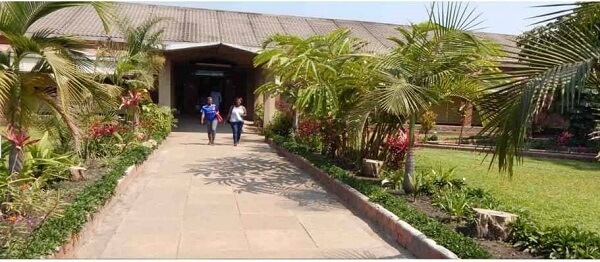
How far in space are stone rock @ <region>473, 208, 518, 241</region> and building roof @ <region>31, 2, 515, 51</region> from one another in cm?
1353

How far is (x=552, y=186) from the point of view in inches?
335

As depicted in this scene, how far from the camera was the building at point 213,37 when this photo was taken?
58.7 ft

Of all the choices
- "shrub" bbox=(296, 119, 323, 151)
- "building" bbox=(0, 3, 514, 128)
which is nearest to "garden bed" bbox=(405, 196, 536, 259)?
"shrub" bbox=(296, 119, 323, 151)

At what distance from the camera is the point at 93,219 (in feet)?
17.8

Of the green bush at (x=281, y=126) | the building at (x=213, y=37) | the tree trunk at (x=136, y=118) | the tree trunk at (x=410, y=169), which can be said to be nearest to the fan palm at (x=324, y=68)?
the tree trunk at (x=410, y=169)

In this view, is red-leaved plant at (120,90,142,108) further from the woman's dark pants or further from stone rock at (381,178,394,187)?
stone rock at (381,178,394,187)

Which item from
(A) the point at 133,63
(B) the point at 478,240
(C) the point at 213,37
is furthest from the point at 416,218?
(C) the point at 213,37

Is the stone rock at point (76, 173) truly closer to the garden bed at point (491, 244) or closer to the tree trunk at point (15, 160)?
the tree trunk at point (15, 160)

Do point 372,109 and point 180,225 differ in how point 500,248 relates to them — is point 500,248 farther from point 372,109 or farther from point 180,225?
point 180,225

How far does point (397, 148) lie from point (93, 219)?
207 inches

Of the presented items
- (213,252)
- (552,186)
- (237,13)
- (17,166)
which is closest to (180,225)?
(213,252)

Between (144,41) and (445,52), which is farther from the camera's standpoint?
(144,41)

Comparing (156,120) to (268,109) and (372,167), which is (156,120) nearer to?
(268,109)

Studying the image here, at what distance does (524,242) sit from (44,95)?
5.41m
